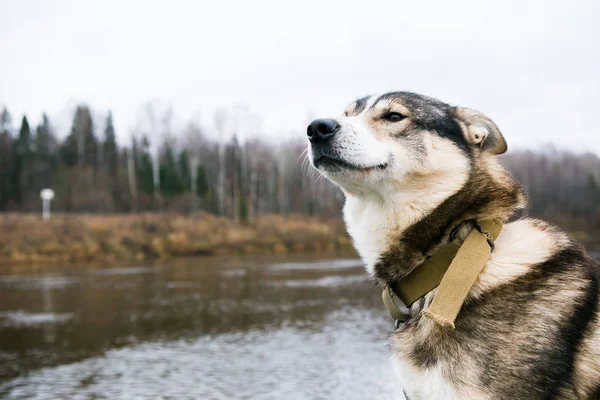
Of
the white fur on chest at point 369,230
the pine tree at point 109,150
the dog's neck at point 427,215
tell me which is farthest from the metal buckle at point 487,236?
the pine tree at point 109,150

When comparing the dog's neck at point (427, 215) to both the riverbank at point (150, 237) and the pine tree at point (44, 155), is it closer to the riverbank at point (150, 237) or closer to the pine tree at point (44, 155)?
the riverbank at point (150, 237)

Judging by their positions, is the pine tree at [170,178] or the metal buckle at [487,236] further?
the pine tree at [170,178]

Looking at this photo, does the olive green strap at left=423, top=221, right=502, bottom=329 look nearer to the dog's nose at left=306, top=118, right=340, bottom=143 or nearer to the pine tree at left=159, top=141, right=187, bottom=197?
the dog's nose at left=306, top=118, right=340, bottom=143

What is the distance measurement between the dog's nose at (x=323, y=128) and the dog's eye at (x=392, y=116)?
0.35 metres

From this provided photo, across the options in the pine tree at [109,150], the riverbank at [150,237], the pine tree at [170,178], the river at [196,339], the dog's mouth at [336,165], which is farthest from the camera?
the pine tree at [109,150]

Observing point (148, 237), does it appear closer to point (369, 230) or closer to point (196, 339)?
point (196, 339)

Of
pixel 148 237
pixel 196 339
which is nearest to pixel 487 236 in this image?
pixel 196 339

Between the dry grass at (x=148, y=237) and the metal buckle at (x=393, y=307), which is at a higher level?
the metal buckle at (x=393, y=307)

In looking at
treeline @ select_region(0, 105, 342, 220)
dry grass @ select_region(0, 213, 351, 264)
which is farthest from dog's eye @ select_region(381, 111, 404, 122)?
Answer: treeline @ select_region(0, 105, 342, 220)

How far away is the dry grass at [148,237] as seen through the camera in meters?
43.5

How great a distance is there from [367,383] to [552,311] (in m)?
8.40

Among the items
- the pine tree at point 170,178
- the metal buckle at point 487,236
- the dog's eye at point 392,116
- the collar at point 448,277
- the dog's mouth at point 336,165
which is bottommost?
the collar at point 448,277

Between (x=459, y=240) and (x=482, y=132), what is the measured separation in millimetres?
703

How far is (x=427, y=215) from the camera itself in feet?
11.0
